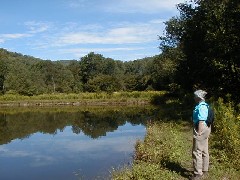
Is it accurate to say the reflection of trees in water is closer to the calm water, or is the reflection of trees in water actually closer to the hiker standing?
the calm water

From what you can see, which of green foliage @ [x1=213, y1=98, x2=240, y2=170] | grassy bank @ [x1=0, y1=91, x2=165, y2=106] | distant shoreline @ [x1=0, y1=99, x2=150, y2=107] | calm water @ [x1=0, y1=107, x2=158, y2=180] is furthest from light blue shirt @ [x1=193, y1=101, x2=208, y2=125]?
grassy bank @ [x1=0, y1=91, x2=165, y2=106]

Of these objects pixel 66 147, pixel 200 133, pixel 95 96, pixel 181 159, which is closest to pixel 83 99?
pixel 95 96

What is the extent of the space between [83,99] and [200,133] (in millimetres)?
56848

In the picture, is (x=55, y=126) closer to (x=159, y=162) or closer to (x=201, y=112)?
(x=159, y=162)

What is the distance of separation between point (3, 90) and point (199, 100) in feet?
254

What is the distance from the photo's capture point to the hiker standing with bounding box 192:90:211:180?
30.9 ft

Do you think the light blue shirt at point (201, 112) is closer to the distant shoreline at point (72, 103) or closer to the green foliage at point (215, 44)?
the green foliage at point (215, 44)

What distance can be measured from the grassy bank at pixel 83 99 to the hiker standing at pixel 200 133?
2024 inches

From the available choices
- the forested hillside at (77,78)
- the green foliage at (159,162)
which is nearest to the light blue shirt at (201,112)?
the green foliage at (159,162)

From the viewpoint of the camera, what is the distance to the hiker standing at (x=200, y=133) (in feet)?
30.9

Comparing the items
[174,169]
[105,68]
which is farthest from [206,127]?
[105,68]

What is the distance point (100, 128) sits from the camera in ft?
104

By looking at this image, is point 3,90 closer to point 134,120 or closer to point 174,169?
point 134,120

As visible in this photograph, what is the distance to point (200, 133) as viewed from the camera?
9.50 m
